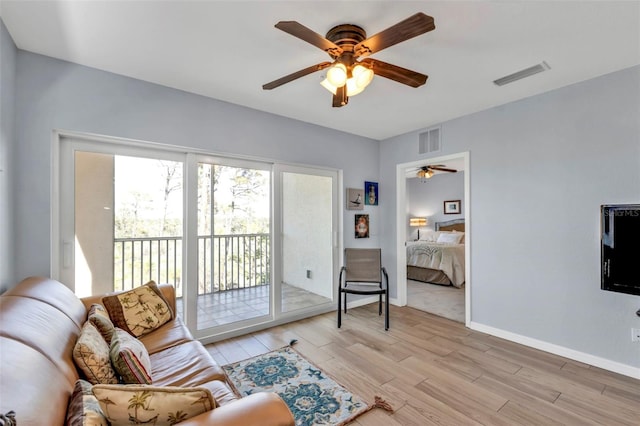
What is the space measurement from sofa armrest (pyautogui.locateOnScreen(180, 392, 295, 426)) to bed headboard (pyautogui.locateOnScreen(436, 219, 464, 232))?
754 centimetres

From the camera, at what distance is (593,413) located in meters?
1.95

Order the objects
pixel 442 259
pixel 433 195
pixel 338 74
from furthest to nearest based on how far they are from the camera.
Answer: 1. pixel 433 195
2. pixel 442 259
3. pixel 338 74

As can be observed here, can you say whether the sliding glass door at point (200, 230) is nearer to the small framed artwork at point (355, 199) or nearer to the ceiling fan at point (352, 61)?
the small framed artwork at point (355, 199)

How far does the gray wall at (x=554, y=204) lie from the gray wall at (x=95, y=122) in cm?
246

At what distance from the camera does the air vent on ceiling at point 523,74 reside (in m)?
2.40

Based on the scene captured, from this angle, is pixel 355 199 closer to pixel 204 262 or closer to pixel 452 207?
pixel 204 262

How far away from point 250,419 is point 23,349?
33.6 inches

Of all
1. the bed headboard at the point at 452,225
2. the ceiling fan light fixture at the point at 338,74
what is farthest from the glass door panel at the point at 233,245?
the bed headboard at the point at 452,225

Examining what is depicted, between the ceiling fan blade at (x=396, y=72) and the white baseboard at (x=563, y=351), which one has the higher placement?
the ceiling fan blade at (x=396, y=72)

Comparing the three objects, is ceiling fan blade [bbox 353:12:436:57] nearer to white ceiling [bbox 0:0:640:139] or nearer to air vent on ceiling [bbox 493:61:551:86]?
white ceiling [bbox 0:0:640:139]

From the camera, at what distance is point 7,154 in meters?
1.96

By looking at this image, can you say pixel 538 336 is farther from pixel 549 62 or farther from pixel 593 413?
pixel 549 62

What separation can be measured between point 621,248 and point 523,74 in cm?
166

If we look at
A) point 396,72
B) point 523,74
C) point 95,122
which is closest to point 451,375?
point 396,72
